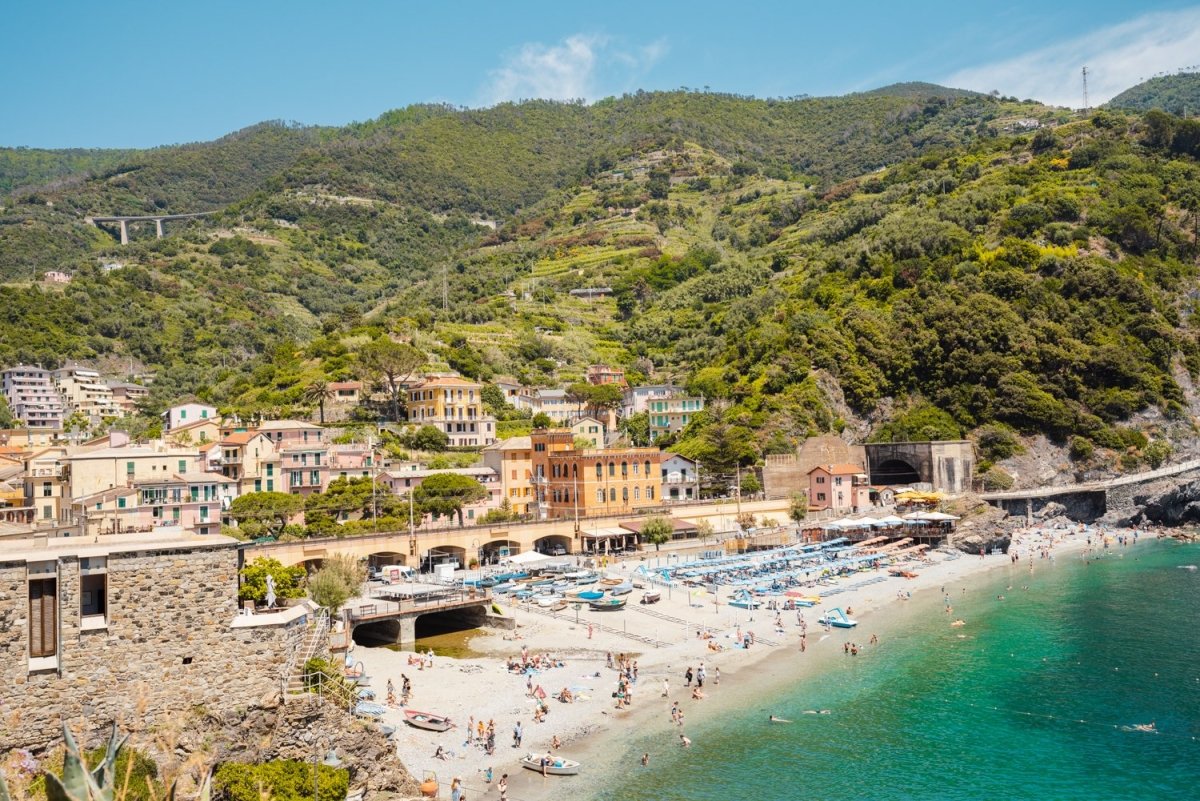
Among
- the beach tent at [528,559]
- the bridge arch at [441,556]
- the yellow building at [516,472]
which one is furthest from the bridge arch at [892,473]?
the bridge arch at [441,556]

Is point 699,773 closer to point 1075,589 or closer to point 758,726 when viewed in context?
point 758,726

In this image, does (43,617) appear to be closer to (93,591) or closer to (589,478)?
(93,591)

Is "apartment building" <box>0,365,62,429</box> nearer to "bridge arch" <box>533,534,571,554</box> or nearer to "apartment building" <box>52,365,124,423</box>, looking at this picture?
"apartment building" <box>52,365,124,423</box>

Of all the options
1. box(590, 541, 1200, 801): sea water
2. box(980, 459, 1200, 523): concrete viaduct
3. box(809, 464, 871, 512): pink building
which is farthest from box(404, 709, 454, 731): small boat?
box(980, 459, 1200, 523): concrete viaduct

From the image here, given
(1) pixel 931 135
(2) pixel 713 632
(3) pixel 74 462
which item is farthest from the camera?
(1) pixel 931 135

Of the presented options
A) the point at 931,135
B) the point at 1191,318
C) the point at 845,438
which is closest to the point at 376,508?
the point at 845,438

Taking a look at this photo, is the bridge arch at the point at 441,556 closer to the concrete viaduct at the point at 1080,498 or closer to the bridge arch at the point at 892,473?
the bridge arch at the point at 892,473
